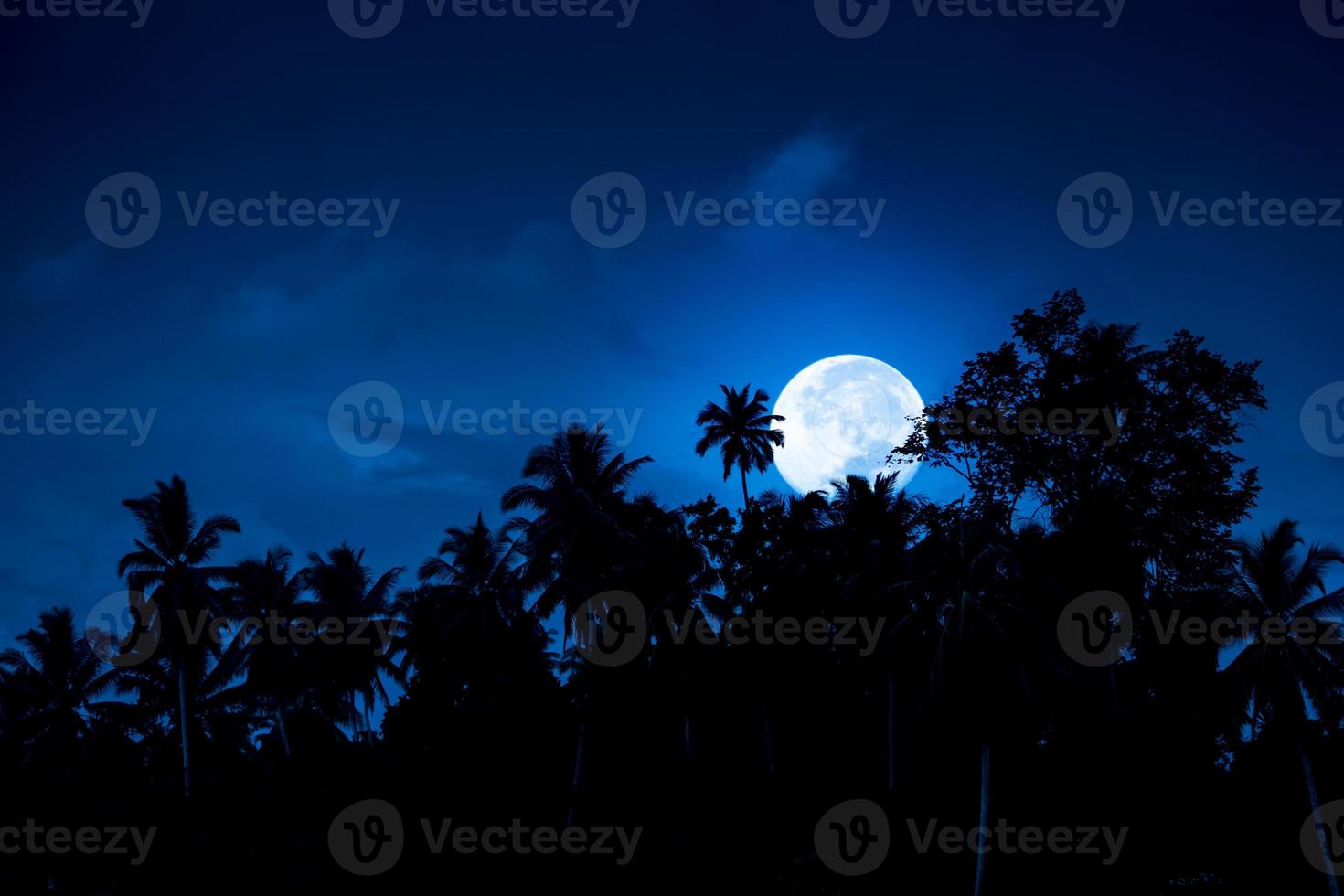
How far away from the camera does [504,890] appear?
28.0 meters

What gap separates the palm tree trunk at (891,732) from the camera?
32281mm

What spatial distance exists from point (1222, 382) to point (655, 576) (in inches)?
898

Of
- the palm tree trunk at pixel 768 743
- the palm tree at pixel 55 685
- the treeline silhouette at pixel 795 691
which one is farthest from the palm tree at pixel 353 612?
the palm tree trunk at pixel 768 743

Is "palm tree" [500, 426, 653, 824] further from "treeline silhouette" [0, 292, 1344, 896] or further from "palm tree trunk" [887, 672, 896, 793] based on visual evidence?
"palm tree trunk" [887, 672, 896, 793]

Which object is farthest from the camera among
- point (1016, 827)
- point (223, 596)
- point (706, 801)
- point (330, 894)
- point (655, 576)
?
point (223, 596)

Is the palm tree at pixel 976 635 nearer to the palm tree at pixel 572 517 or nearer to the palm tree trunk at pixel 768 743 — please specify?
the palm tree trunk at pixel 768 743

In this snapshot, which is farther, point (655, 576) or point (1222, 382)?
point (655, 576)

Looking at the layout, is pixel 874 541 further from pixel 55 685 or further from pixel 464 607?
pixel 55 685

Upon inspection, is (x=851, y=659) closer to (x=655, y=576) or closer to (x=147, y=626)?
(x=655, y=576)

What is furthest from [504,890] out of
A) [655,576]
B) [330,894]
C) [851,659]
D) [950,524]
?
[950,524]

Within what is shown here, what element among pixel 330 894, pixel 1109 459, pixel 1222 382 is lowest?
pixel 330 894

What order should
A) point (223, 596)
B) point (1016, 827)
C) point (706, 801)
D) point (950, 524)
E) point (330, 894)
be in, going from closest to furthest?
1. point (330, 894)
2. point (1016, 827)
3. point (950, 524)
4. point (706, 801)
5. point (223, 596)

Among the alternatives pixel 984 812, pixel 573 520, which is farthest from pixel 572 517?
pixel 984 812

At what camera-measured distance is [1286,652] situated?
24.3 m
